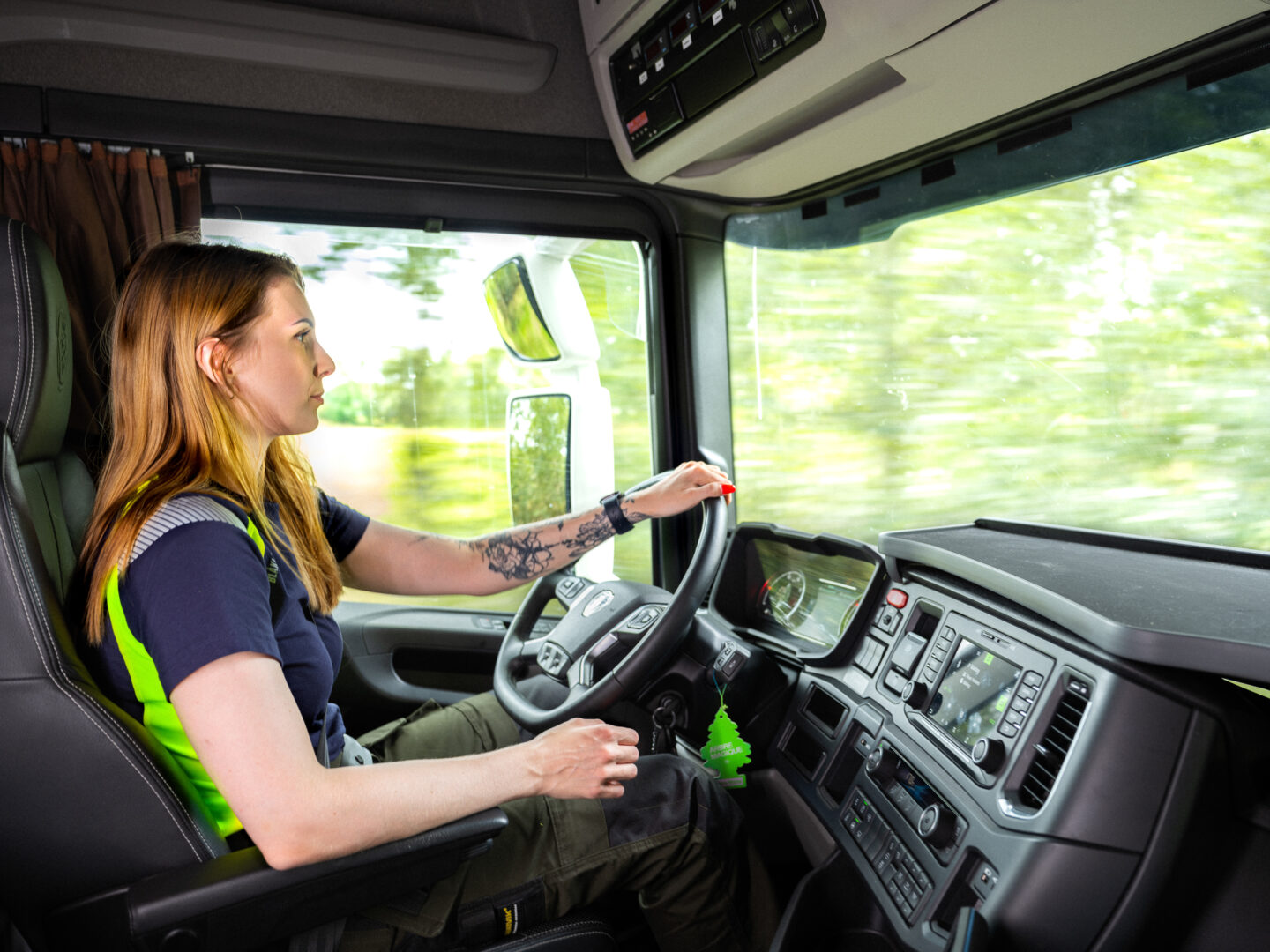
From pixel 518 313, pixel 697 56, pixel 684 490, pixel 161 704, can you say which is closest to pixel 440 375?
pixel 518 313

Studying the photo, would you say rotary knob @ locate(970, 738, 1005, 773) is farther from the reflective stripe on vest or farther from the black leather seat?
the reflective stripe on vest

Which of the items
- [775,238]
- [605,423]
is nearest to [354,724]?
[605,423]

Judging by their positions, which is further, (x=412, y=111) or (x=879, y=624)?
(x=412, y=111)

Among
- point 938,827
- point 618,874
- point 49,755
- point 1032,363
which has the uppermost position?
point 1032,363

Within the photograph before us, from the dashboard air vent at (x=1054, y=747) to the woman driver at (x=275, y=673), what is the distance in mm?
510

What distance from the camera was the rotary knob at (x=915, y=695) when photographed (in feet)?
4.77

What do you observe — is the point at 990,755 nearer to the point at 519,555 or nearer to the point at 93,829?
the point at 519,555

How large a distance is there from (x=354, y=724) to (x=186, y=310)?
1427mm

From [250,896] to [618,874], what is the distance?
55 cm

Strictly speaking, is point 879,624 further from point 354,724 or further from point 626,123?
point 354,724

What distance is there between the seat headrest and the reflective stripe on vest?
27cm

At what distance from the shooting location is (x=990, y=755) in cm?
124

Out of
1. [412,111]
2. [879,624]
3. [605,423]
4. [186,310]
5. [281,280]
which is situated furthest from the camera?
[605,423]

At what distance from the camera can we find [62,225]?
1.78m
